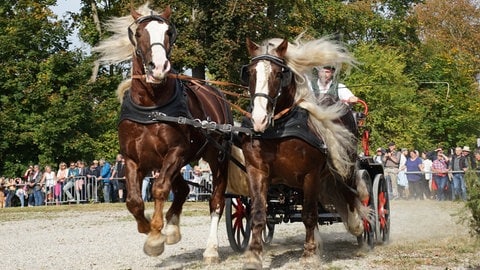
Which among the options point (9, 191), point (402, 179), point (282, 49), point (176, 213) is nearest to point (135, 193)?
point (176, 213)

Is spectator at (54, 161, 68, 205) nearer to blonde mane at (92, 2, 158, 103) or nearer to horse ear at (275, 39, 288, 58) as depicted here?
blonde mane at (92, 2, 158, 103)

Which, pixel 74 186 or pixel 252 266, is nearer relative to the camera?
pixel 252 266

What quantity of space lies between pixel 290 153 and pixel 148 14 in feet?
8.00

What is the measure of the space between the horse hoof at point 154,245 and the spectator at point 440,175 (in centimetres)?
1487

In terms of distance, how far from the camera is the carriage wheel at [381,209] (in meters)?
11.1

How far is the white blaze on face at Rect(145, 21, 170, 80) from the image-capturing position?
8773 mm

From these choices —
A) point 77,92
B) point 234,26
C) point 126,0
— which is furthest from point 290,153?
point 77,92

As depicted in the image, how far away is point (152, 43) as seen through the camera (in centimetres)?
898

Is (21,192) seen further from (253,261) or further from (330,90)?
(253,261)

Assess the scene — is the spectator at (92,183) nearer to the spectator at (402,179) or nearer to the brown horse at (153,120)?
the spectator at (402,179)

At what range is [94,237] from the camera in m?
13.9

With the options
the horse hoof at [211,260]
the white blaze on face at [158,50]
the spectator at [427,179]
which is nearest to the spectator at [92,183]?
the spectator at [427,179]

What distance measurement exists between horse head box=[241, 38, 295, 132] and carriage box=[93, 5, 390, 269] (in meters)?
0.01

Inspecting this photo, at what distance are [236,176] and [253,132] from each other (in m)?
1.97
